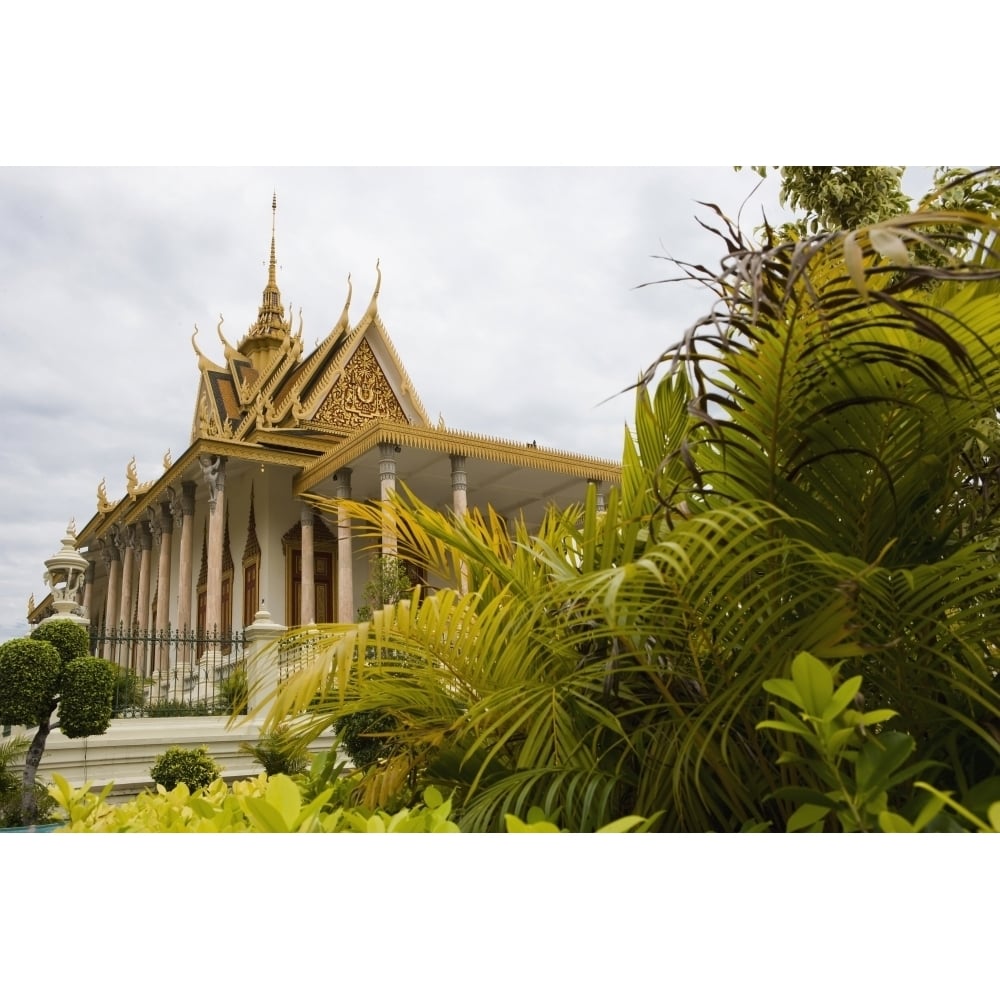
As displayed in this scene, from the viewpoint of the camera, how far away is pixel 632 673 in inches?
50.9

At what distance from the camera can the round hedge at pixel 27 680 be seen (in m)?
5.28

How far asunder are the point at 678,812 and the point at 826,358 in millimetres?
610

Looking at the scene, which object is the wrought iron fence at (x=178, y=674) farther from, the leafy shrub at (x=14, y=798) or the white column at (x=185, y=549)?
the leafy shrub at (x=14, y=798)

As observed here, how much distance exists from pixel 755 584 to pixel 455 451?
30.0 feet

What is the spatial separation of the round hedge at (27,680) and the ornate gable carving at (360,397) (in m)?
7.10

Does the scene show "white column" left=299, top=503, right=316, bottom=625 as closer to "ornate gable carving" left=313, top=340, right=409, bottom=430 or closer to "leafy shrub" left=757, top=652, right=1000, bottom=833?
"ornate gable carving" left=313, top=340, right=409, bottom=430

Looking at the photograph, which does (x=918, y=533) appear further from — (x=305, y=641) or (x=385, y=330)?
(x=385, y=330)

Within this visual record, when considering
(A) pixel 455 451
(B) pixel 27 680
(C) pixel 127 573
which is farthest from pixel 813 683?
(C) pixel 127 573

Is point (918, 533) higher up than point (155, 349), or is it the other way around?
point (155, 349)

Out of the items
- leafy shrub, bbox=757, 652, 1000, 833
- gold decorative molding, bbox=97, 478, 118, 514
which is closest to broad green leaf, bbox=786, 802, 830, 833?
leafy shrub, bbox=757, 652, 1000, 833

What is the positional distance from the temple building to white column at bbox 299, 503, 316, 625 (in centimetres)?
3

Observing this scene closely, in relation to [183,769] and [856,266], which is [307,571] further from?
[856,266]

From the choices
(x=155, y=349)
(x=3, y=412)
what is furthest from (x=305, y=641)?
(x=155, y=349)

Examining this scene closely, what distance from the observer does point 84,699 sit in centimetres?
542
